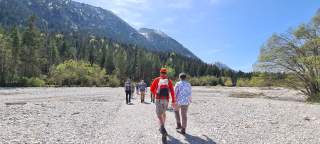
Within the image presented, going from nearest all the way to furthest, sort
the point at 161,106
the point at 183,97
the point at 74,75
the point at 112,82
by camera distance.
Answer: the point at 161,106, the point at 183,97, the point at 74,75, the point at 112,82

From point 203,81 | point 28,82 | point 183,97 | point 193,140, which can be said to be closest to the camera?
point 193,140

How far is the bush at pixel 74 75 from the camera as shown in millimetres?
90188

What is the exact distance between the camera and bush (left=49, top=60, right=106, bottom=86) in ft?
296

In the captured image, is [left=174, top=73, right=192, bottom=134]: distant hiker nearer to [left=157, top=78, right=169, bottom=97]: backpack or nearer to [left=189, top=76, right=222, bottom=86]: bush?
[left=157, top=78, right=169, bottom=97]: backpack

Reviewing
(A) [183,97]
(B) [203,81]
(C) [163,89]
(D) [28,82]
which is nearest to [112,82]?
(D) [28,82]

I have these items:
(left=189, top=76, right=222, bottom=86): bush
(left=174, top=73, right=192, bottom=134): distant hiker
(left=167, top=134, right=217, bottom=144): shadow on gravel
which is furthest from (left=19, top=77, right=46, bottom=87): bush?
(left=189, top=76, right=222, bottom=86): bush

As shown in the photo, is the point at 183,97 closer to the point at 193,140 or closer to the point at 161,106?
the point at 161,106

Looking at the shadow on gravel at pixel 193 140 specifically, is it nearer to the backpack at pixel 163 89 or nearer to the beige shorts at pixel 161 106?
the beige shorts at pixel 161 106

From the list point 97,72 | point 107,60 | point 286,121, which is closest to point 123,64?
point 107,60

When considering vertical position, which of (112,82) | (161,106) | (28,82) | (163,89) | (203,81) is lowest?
(161,106)

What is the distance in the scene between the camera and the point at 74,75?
93375 millimetres

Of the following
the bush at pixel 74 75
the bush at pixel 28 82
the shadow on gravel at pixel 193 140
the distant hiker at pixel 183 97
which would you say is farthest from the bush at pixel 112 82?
the shadow on gravel at pixel 193 140

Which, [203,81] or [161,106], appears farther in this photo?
[203,81]

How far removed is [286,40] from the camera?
44.5 m
